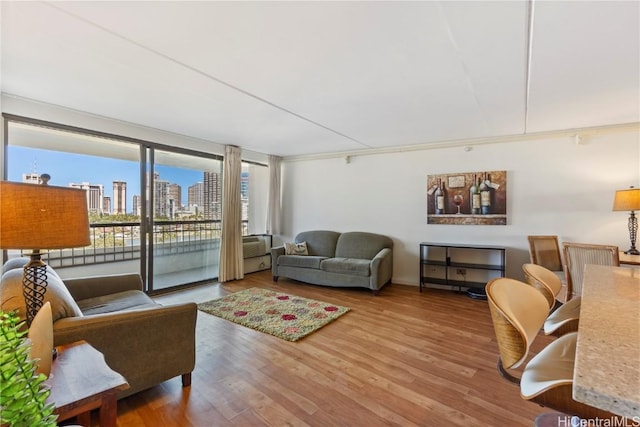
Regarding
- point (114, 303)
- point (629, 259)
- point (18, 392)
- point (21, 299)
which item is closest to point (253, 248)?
point (114, 303)

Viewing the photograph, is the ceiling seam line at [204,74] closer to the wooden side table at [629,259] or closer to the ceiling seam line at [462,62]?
the ceiling seam line at [462,62]

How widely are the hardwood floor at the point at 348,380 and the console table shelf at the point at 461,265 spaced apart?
1006mm

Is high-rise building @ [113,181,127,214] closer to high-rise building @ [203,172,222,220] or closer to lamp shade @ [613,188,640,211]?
high-rise building @ [203,172,222,220]

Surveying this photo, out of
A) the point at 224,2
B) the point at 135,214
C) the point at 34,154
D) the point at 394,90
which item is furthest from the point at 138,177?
the point at 394,90

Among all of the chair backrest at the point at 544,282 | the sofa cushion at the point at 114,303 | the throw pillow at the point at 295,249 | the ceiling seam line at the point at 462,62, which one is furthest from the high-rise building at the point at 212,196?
the chair backrest at the point at 544,282

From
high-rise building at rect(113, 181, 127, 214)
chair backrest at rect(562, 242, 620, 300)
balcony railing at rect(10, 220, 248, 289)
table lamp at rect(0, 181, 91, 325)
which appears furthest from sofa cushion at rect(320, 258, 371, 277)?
table lamp at rect(0, 181, 91, 325)

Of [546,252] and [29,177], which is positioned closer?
[29,177]

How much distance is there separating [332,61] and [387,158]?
3.28 m

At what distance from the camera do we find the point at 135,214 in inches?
167

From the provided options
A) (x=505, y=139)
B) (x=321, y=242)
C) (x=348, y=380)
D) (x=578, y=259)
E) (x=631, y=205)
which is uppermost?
(x=505, y=139)

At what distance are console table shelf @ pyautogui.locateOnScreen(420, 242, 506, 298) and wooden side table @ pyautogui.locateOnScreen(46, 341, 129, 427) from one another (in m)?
4.17

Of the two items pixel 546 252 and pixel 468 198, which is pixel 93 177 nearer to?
pixel 468 198

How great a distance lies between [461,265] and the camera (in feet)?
14.7

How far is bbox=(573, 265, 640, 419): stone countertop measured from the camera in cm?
55
